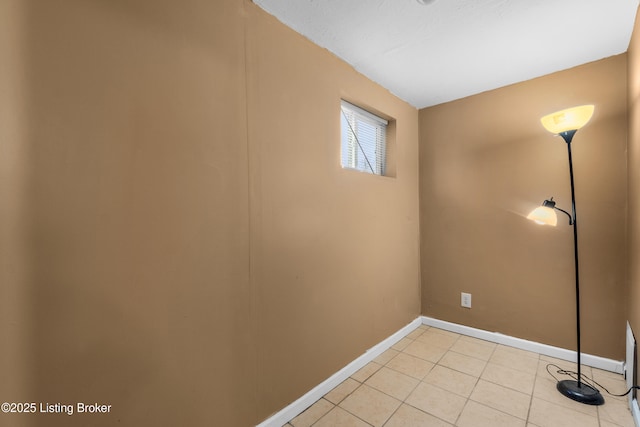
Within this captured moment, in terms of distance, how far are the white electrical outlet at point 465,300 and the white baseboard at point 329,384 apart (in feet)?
2.01

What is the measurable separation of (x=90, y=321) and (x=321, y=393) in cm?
147

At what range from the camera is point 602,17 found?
1635mm

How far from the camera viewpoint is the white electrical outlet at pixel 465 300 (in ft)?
8.96

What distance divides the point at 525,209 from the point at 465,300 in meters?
1.04

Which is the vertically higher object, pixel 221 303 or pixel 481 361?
pixel 221 303

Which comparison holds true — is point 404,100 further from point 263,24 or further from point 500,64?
point 263,24

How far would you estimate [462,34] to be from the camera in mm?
1790

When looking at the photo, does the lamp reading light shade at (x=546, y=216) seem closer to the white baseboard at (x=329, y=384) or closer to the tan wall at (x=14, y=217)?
the white baseboard at (x=329, y=384)

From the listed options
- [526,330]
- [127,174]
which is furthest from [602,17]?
[127,174]

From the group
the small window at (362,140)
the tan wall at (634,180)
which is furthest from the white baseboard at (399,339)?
the small window at (362,140)

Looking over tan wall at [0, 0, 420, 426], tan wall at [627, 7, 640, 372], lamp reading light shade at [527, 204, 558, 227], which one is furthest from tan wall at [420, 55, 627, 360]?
tan wall at [0, 0, 420, 426]

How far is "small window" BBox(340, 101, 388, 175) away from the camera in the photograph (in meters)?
2.27

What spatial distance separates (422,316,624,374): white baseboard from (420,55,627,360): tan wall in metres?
0.05

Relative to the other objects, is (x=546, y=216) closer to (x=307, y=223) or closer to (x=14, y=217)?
(x=307, y=223)
